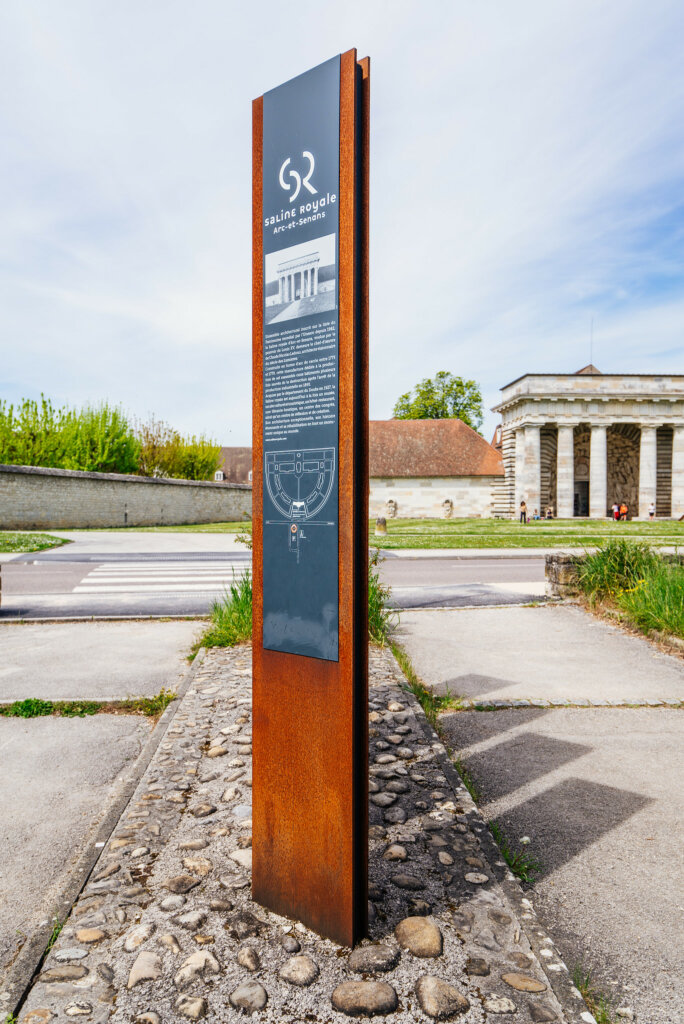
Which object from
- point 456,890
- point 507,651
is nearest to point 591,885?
point 456,890

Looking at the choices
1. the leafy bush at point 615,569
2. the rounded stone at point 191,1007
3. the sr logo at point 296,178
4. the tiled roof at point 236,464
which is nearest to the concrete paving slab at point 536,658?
the leafy bush at point 615,569

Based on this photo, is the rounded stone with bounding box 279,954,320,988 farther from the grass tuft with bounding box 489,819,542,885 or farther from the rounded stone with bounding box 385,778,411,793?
the rounded stone with bounding box 385,778,411,793

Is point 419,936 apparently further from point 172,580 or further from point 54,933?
point 172,580

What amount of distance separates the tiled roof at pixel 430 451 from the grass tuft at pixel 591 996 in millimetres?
42594

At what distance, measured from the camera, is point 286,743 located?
2.27 m

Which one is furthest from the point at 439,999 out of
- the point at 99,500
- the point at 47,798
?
Result: the point at 99,500

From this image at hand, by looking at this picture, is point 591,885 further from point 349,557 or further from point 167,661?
point 167,661

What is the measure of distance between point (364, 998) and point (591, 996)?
74cm

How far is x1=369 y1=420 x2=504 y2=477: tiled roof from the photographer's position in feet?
149

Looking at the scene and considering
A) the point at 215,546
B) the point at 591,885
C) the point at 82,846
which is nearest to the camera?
the point at 591,885

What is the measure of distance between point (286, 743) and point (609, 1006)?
4.20 feet

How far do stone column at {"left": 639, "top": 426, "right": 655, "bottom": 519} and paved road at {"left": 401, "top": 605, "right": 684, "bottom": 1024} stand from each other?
42.1m

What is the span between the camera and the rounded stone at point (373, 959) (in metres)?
2.00

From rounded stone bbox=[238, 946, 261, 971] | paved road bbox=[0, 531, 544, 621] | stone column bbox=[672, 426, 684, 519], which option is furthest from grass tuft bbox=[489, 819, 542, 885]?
stone column bbox=[672, 426, 684, 519]
